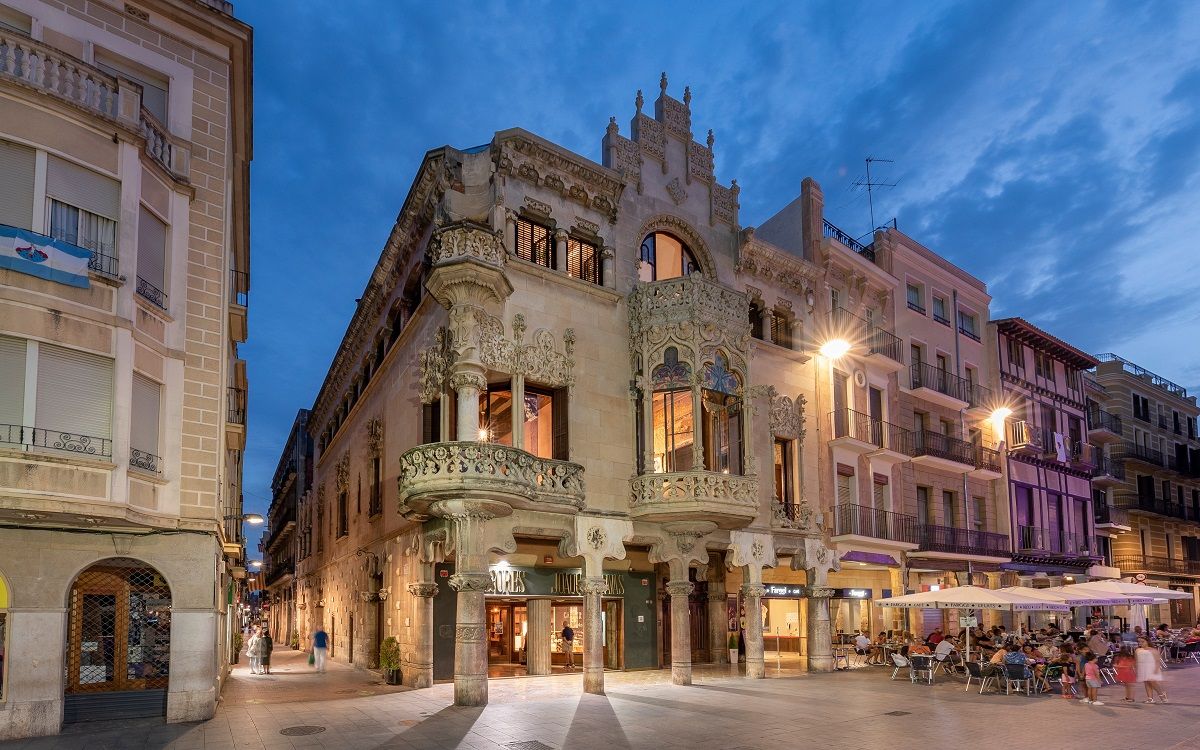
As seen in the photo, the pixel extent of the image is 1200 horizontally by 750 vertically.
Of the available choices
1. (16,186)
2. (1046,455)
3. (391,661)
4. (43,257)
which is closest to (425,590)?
(391,661)

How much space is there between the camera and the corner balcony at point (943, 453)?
1410 inches

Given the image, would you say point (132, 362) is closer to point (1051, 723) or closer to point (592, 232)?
point (592, 232)

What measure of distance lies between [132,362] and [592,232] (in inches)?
491

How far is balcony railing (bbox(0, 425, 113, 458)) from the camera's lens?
47.3 feet

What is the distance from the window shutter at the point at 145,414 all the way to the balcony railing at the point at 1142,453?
175 ft

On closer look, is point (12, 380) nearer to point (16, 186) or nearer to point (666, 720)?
point (16, 186)

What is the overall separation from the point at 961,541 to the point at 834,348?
1186cm

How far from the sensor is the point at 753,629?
26000mm

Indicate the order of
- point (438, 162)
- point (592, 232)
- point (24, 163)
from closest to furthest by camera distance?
point (24, 163) → point (438, 162) → point (592, 232)

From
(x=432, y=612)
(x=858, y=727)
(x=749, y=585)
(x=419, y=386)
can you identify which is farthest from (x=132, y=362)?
(x=749, y=585)

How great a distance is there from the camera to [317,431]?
162ft

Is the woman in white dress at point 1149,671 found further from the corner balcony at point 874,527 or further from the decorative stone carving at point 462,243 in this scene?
the decorative stone carving at point 462,243

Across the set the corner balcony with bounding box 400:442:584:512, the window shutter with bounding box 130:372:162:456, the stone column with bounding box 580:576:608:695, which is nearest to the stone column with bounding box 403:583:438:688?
the corner balcony with bounding box 400:442:584:512

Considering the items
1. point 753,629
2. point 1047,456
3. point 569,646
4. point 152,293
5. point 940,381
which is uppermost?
point 940,381
